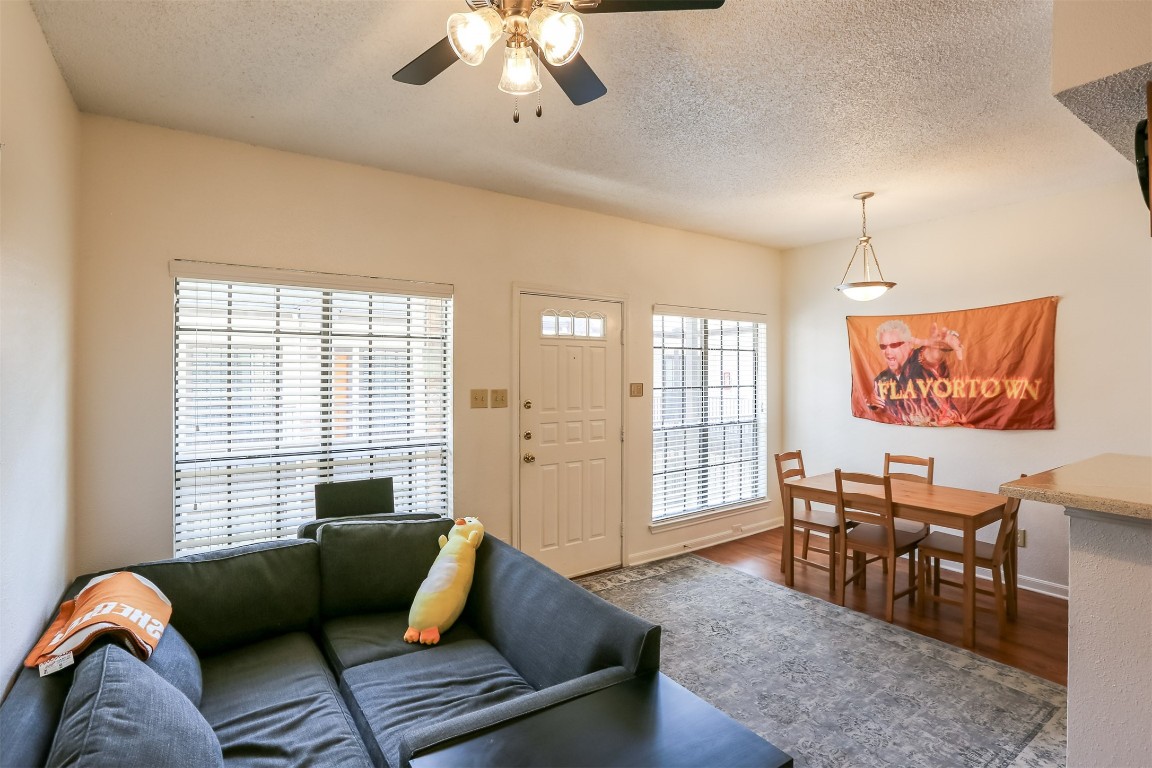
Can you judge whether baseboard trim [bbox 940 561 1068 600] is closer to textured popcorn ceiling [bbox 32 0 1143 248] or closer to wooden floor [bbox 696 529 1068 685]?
wooden floor [bbox 696 529 1068 685]

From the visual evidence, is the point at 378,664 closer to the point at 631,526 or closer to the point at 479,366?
the point at 479,366

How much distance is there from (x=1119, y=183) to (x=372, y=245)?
15.0 feet

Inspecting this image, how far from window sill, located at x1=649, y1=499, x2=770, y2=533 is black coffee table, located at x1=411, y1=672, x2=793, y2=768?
3006mm

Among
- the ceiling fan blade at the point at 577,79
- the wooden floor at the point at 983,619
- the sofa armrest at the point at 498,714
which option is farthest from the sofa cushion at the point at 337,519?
the wooden floor at the point at 983,619

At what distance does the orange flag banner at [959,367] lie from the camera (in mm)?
3715

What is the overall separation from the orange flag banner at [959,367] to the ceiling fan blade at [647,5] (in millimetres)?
3696

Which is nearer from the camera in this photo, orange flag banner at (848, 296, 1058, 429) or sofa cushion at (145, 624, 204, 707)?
sofa cushion at (145, 624, 204, 707)

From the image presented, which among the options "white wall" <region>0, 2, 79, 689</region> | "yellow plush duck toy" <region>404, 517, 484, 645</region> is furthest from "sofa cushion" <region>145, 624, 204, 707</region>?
"yellow plush duck toy" <region>404, 517, 484, 645</region>

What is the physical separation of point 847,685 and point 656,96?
2821mm

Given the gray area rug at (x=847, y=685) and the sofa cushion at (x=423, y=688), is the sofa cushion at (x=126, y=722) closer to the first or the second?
the sofa cushion at (x=423, y=688)

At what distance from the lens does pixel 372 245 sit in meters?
3.14

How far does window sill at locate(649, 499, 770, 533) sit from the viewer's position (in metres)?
4.41

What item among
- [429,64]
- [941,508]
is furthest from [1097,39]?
[941,508]

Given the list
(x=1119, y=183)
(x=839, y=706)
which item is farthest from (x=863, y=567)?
(x=1119, y=183)
